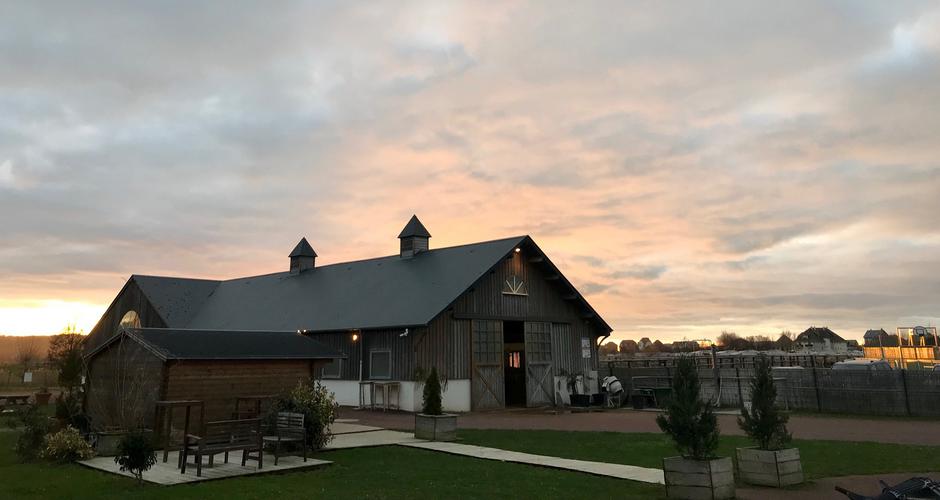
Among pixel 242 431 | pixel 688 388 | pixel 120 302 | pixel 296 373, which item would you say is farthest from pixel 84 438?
pixel 120 302

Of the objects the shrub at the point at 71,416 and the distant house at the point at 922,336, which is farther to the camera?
the distant house at the point at 922,336

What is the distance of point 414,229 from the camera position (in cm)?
3216

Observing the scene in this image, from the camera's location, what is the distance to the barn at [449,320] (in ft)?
84.0

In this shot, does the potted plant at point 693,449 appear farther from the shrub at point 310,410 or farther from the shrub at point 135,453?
the shrub at point 135,453

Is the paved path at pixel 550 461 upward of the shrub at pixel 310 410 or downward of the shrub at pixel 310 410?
downward

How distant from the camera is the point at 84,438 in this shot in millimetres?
13992

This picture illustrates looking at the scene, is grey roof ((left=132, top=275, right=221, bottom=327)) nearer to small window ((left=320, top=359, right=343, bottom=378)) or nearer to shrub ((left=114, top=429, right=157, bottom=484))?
small window ((left=320, top=359, right=343, bottom=378))

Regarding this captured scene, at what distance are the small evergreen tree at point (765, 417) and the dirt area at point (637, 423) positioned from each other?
7302 millimetres

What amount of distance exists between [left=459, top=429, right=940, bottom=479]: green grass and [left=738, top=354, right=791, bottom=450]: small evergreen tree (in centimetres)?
125

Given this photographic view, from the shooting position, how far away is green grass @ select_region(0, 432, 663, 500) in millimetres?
9922

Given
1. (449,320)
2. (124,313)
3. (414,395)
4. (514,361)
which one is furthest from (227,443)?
(124,313)

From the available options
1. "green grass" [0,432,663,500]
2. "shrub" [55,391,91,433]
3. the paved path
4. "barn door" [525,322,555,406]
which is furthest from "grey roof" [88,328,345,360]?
"barn door" [525,322,555,406]

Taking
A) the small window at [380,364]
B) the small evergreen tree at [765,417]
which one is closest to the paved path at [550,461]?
the small evergreen tree at [765,417]

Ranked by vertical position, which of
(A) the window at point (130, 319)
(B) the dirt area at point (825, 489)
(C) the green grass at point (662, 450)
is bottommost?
(B) the dirt area at point (825, 489)
